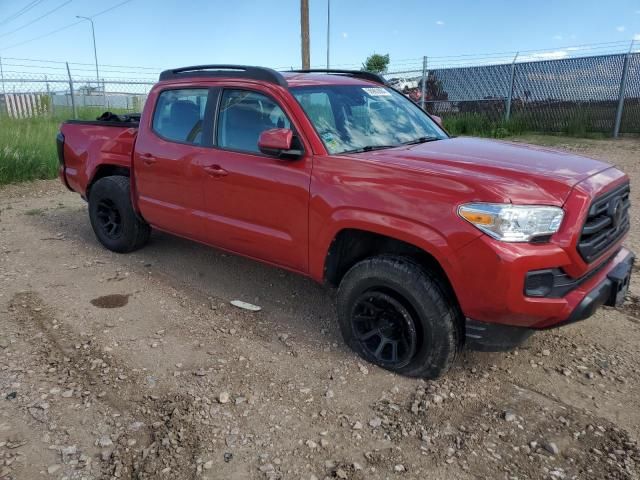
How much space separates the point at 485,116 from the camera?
616 inches

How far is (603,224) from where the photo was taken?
294 cm

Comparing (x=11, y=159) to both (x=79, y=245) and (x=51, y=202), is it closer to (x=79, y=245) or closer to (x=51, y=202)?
(x=51, y=202)

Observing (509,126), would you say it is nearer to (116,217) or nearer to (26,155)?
(26,155)

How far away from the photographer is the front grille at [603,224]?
279cm

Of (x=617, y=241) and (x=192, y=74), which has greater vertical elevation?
(x=192, y=74)

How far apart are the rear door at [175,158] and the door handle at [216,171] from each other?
108 mm

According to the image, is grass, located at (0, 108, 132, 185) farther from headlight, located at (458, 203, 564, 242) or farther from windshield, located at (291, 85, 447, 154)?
headlight, located at (458, 203, 564, 242)

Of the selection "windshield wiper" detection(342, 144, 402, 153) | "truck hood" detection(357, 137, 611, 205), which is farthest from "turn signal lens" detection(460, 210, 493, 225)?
"windshield wiper" detection(342, 144, 402, 153)

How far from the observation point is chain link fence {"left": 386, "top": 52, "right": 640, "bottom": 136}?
13609 mm

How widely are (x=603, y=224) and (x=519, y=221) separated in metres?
0.63

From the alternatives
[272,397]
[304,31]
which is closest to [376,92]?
[272,397]

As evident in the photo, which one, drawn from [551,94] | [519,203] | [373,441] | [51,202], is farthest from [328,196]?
[551,94]

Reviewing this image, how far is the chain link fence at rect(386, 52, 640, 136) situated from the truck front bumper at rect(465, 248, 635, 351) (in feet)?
35.5

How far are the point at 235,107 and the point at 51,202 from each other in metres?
5.47
